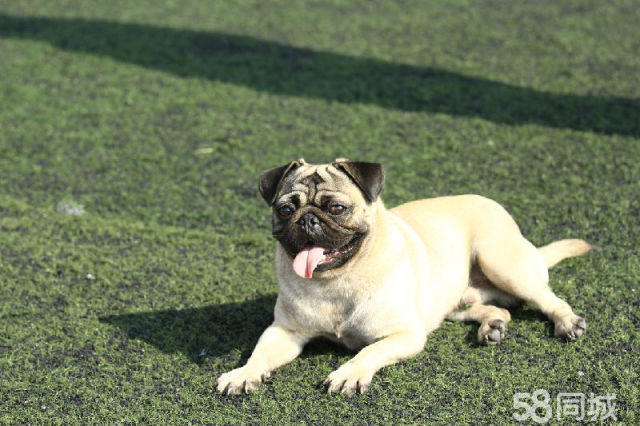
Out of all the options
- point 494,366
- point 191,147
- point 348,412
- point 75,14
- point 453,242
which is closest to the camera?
point 348,412

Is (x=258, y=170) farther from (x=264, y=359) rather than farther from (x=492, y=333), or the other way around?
(x=492, y=333)

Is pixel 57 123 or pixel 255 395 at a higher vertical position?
pixel 255 395

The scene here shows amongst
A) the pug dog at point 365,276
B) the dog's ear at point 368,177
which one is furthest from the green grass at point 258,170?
the dog's ear at point 368,177

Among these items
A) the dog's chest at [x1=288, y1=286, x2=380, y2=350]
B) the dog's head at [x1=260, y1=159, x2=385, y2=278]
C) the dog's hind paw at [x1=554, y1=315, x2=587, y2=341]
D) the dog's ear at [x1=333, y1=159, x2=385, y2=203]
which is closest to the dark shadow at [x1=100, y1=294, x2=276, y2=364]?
the dog's chest at [x1=288, y1=286, x2=380, y2=350]

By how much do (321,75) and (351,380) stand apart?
6424mm

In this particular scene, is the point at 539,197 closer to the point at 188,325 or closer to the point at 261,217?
the point at 261,217

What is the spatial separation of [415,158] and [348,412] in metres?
4.15

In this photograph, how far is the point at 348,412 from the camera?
12.9ft

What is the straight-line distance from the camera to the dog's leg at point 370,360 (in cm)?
405

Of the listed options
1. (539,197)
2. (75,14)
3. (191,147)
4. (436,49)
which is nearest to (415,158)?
(539,197)

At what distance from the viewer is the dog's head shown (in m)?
4.07

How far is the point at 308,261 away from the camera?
4102 mm

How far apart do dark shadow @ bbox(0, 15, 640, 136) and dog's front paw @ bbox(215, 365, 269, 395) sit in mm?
5201

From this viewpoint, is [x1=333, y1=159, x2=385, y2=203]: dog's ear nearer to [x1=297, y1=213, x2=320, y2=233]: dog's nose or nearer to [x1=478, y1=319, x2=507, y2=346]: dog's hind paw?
[x1=297, y1=213, x2=320, y2=233]: dog's nose
